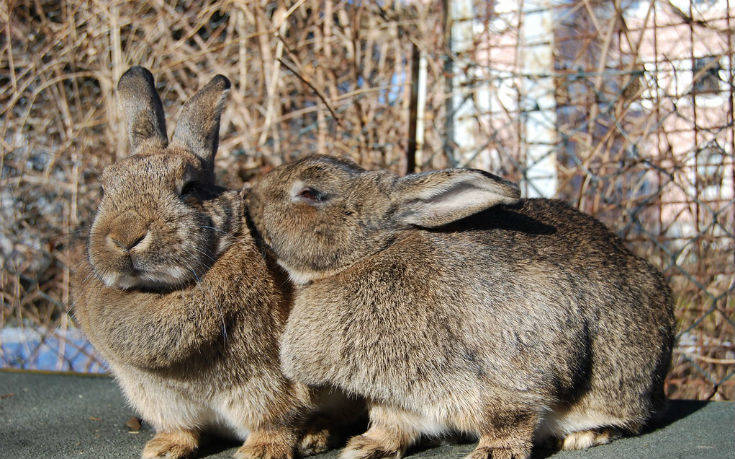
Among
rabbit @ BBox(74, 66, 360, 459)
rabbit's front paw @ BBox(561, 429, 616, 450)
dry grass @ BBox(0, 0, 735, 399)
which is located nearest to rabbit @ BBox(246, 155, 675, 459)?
rabbit's front paw @ BBox(561, 429, 616, 450)

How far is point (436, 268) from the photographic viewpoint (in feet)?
6.67

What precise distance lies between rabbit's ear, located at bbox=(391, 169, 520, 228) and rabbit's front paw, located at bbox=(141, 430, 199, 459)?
97 centimetres

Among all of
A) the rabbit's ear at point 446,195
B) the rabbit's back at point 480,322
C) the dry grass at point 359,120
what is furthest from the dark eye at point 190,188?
the dry grass at point 359,120

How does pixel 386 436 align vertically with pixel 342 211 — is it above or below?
below

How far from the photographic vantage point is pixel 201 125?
2.46 m

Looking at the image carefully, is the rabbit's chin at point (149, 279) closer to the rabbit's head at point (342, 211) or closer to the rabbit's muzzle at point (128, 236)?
the rabbit's muzzle at point (128, 236)

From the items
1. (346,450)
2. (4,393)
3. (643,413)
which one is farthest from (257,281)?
(4,393)

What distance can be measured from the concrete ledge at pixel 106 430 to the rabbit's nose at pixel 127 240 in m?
0.76

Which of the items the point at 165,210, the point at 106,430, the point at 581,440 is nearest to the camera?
the point at 165,210

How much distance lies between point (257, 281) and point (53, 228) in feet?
9.12

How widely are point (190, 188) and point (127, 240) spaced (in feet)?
1.09

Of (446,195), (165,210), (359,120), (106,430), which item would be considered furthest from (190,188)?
(359,120)

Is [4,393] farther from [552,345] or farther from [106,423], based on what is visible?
[552,345]

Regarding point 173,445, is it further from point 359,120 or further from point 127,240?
point 359,120
